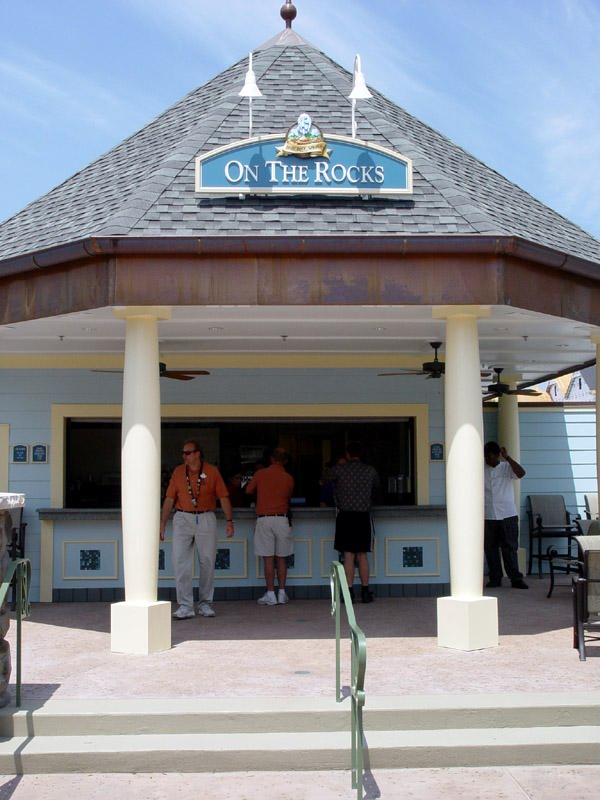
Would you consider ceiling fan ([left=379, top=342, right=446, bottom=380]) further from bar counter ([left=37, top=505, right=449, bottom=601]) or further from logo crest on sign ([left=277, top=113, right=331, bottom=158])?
logo crest on sign ([left=277, top=113, right=331, bottom=158])

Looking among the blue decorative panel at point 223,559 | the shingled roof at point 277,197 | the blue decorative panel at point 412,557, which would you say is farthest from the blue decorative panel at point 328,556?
the shingled roof at point 277,197

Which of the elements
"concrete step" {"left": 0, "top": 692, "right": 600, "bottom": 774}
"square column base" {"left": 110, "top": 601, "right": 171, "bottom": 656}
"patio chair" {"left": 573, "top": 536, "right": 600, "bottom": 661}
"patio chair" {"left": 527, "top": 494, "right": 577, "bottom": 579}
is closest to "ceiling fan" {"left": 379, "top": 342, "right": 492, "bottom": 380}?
"patio chair" {"left": 573, "top": 536, "right": 600, "bottom": 661}

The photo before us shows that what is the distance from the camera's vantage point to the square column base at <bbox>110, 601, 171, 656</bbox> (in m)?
7.62

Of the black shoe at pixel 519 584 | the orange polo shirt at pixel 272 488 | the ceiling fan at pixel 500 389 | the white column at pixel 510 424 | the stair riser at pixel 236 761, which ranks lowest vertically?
the stair riser at pixel 236 761

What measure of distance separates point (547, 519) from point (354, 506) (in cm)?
447

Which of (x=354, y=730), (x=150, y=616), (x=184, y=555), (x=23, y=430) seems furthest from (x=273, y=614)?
(x=354, y=730)

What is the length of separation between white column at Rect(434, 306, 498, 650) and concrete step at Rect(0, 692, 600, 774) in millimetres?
1783

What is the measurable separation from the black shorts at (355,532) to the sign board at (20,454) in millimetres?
3912

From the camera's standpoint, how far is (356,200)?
8258 mm

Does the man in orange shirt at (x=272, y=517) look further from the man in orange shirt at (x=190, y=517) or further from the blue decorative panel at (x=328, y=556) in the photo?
the man in orange shirt at (x=190, y=517)

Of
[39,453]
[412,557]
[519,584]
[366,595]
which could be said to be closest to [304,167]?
[366,595]

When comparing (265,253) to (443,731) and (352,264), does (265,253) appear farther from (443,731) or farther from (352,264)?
(443,731)

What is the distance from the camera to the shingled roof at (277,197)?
7852 millimetres

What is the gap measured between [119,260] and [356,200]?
7.00ft
